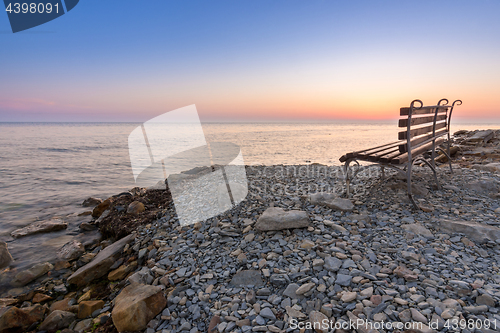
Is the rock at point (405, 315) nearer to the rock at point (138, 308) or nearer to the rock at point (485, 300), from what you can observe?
the rock at point (485, 300)

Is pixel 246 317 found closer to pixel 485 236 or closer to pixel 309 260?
pixel 309 260

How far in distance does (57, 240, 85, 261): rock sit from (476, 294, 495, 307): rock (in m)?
6.89

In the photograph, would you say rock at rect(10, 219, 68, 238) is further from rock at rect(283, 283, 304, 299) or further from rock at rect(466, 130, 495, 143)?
rock at rect(466, 130, 495, 143)

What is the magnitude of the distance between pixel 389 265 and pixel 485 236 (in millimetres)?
1845

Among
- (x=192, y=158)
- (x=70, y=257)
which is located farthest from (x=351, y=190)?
(x=192, y=158)

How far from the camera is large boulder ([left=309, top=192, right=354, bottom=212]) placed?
4.72 meters

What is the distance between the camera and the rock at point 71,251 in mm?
5332

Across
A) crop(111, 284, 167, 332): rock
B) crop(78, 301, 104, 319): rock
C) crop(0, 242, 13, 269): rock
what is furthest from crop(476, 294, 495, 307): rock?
crop(0, 242, 13, 269): rock

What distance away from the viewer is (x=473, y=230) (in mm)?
3756

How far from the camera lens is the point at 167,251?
413 centimetres

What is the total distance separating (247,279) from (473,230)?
3605 mm

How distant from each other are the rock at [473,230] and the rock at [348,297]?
246 centimetres

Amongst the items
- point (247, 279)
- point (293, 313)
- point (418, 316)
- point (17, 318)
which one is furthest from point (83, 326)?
point (418, 316)

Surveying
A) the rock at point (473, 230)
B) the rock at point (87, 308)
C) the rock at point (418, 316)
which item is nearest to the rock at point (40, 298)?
the rock at point (87, 308)
